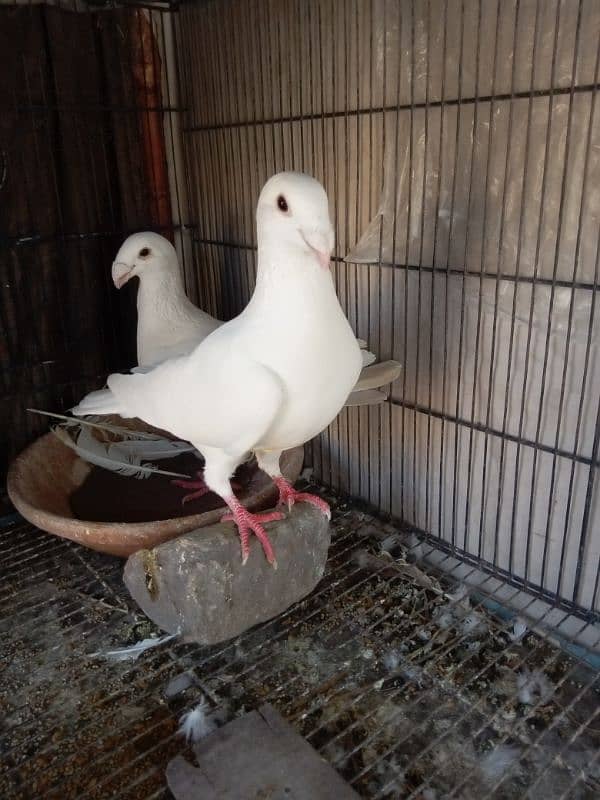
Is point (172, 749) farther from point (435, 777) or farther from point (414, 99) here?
point (414, 99)

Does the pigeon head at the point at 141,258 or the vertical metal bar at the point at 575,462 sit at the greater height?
the pigeon head at the point at 141,258

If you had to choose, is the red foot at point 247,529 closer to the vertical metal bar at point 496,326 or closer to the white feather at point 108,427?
the vertical metal bar at point 496,326

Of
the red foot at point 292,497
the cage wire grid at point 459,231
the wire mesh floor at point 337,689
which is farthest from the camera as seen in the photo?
the red foot at point 292,497

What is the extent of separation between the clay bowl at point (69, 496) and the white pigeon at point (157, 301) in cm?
52

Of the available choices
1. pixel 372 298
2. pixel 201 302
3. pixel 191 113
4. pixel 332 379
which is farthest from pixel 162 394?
pixel 191 113

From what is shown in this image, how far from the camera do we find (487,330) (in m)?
2.09

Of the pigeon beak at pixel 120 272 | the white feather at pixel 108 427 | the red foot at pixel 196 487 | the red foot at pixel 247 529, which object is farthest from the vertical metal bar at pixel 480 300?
the pigeon beak at pixel 120 272

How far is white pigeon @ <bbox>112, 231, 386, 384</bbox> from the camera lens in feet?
8.95

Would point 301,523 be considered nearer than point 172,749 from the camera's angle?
No

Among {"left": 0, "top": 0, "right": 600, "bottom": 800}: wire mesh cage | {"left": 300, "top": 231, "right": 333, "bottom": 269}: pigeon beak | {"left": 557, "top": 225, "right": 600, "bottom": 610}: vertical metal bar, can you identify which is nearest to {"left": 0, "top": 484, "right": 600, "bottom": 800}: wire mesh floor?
{"left": 0, "top": 0, "right": 600, "bottom": 800}: wire mesh cage

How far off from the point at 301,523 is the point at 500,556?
70cm

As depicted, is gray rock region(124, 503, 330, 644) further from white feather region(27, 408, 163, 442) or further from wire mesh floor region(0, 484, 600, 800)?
white feather region(27, 408, 163, 442)

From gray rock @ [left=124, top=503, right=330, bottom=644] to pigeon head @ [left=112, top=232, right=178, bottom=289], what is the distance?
125 cm

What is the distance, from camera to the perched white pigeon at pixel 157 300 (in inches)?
107
